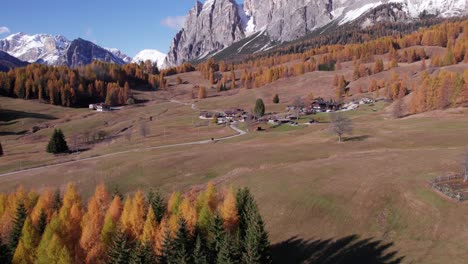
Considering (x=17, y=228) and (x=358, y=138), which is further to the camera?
(x=358, y=138)

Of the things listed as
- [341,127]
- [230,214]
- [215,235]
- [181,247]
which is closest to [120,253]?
[181,247]

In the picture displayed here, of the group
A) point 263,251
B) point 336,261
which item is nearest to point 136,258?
point 263,251

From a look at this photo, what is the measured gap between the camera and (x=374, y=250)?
4431cm

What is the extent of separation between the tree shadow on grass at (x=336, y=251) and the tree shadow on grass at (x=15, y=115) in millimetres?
157583

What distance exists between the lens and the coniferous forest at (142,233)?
39.9m

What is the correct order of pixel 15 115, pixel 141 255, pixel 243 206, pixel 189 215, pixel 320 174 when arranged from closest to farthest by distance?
pixel 141 255
pixel 189 215
pixel 243 206
pixel 320 174
pixel 15 115

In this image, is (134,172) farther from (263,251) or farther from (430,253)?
(430,253)

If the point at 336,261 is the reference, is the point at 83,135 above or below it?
above

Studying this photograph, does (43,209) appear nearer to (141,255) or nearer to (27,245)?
(27,245)

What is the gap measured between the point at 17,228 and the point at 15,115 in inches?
5466

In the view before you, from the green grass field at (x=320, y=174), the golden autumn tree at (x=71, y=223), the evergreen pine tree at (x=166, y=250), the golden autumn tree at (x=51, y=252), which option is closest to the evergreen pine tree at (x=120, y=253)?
the evergreen pine tree at (x=166, y=250)

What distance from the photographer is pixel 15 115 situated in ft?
553

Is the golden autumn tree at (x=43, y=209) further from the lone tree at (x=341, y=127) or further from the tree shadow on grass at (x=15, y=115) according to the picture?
the tree shadow on grass at (x=15, y=115)

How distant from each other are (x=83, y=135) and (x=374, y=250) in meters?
123
